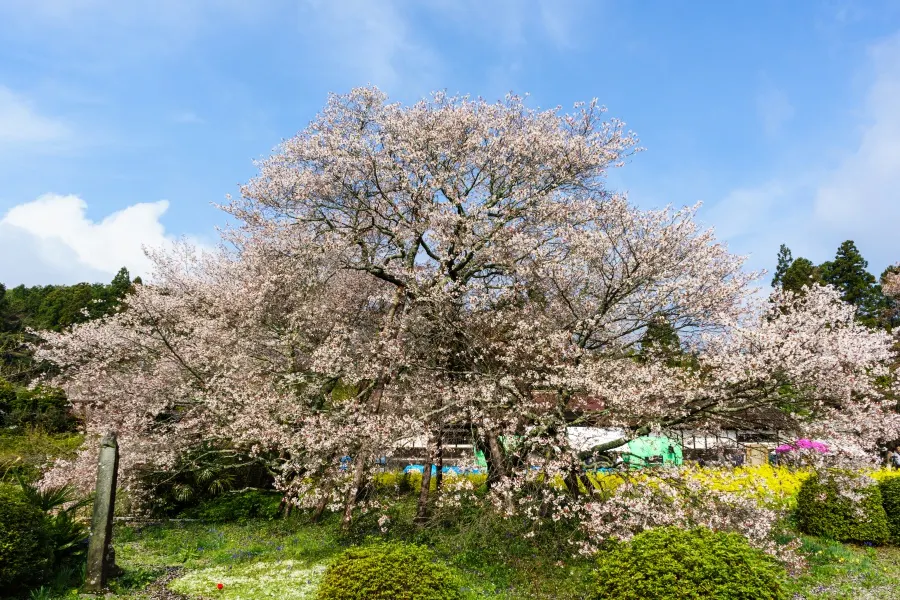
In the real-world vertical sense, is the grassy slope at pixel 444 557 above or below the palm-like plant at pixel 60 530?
below

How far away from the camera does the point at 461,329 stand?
1137cm

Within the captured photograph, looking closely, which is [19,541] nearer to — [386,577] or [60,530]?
[60,530]

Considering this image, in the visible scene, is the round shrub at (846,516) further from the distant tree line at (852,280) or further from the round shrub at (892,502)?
the distant tree line at (852,280)

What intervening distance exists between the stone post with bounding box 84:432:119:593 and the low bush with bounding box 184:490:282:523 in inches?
213

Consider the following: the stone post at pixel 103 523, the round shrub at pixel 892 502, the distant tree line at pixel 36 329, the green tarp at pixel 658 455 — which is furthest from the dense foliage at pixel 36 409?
the round shrub at pixel 892 502

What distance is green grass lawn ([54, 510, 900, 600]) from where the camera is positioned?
26.3 feet

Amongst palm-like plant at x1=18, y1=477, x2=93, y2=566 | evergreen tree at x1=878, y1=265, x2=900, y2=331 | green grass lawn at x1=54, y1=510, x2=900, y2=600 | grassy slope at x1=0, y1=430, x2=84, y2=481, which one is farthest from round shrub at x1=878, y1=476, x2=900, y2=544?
evergreen tree at x1=878, y1=265, x2=900, y2=331

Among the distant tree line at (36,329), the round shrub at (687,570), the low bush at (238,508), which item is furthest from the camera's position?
the distant tree line at (36,329)

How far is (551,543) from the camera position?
9.57 m

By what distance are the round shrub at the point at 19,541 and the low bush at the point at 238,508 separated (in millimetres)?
6133

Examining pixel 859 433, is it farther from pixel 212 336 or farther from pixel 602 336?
pixel 212 336

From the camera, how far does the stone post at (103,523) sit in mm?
8258

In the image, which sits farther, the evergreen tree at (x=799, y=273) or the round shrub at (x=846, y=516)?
the evergreen tree at (x=799, y=273)

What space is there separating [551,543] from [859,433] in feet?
17.8
